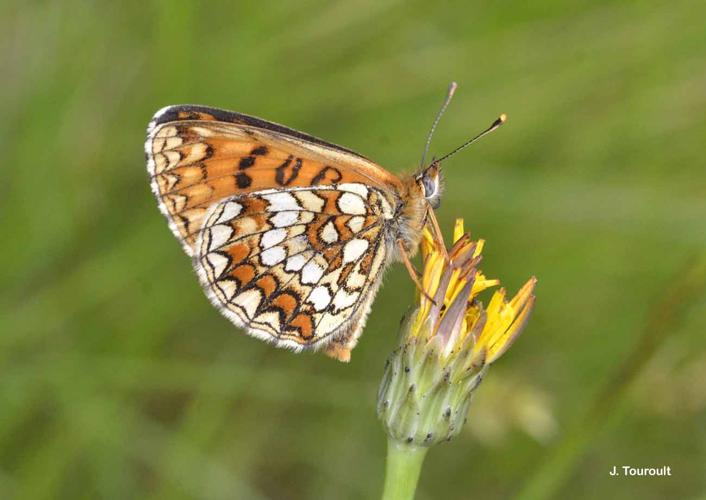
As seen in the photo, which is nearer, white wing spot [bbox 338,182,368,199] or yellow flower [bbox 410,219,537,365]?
yellow flower [bbox 410,219,537,365]

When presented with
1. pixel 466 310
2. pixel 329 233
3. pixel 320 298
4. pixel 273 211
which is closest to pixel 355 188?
pixel 329 233

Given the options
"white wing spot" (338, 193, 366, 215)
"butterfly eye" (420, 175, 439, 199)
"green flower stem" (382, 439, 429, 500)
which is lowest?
"green flower stem" (382, 439, 429, 500)

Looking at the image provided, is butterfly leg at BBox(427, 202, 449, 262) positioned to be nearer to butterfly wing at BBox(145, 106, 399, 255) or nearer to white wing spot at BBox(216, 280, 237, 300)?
butterfly wing at BBox(145, 106, 399, 255)

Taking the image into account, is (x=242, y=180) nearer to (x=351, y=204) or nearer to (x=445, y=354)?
(x=351, y=204)

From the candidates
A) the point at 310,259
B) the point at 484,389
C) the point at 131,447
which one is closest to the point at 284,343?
the point at 310,259

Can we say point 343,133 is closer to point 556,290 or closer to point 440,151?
point 440,151

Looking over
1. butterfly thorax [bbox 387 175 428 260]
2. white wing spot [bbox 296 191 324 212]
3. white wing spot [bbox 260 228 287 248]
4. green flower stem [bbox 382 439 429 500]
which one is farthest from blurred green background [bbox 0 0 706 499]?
green flower stem [bbox 382 439 429 500]

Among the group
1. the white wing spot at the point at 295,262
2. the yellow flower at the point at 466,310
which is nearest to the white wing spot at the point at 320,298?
the white wing spot at the point at 295,262
